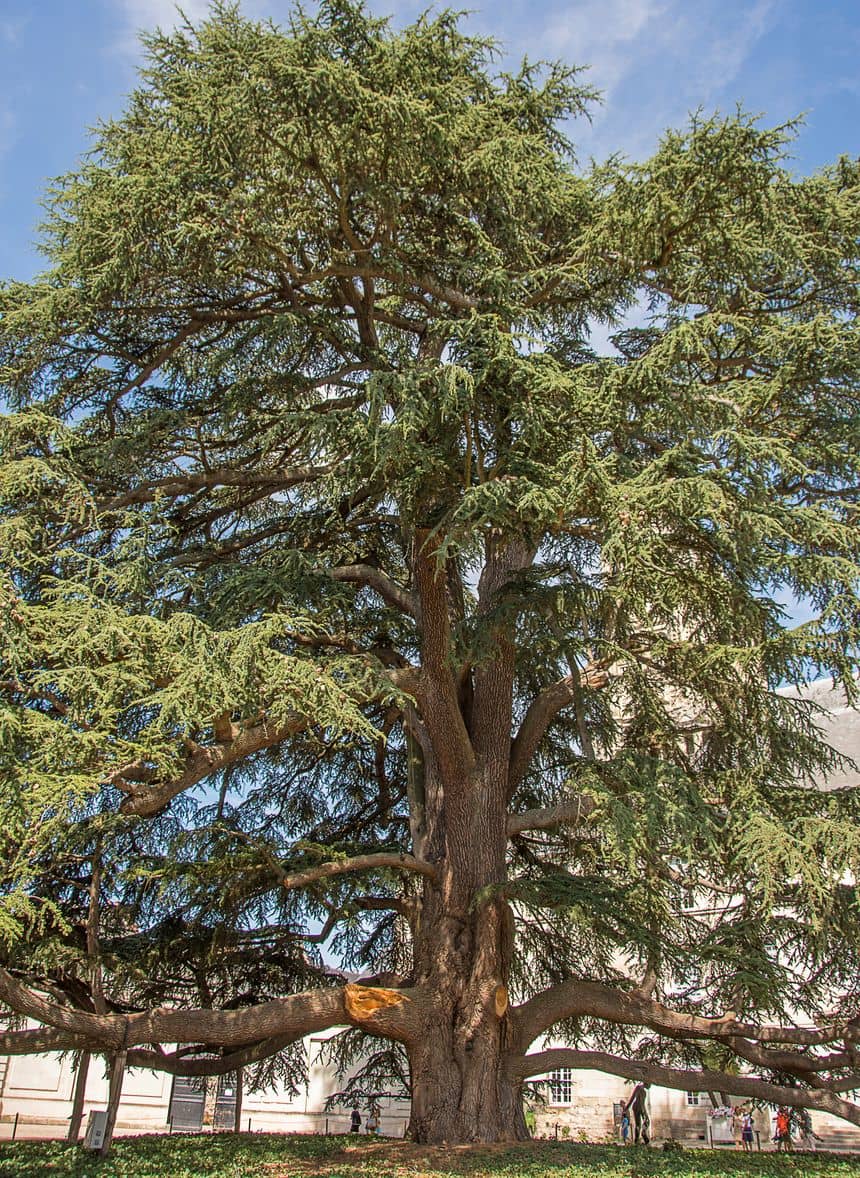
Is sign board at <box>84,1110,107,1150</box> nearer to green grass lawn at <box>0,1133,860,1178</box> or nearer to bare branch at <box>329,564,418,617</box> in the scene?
green grass lawn at <box>0,1133,860,1178</box>

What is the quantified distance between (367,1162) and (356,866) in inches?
102

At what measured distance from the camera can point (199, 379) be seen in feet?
35.7

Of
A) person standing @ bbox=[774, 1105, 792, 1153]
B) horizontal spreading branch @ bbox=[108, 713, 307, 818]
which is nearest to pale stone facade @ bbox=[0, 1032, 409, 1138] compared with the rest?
person standing @ bbox=[774, 1105, 792, 1153]

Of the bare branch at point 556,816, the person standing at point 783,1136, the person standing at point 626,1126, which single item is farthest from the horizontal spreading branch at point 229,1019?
the person standing at point 783,1136

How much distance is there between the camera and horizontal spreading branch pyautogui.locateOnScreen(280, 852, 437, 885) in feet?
29.4

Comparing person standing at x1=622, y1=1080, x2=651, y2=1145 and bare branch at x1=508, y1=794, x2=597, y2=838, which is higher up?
bare branch at x1=508, y1=794, x2=597, y2=838

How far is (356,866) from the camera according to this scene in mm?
9367

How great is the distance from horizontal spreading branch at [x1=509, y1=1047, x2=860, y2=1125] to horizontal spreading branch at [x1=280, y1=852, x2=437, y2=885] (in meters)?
2.25

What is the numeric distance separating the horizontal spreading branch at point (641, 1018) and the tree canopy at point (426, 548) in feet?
0.14

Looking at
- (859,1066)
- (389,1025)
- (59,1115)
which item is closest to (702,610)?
(859,1066)

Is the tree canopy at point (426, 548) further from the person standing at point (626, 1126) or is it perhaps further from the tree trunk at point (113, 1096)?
the person standing at point (626, 1126)

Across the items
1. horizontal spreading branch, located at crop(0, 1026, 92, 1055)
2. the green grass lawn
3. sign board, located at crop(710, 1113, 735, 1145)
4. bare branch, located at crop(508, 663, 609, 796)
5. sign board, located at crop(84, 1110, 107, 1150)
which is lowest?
sign board, located at crop(710, 1113, 735, 1145)

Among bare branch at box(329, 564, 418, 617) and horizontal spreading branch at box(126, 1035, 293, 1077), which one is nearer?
horizontal spreading branch at box(126, 1035, 293, 1077)

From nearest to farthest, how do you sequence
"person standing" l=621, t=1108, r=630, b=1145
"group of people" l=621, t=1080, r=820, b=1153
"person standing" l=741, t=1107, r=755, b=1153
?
"group of people" l=621, t=1080, r=820, b=1153 < "person standing" l=621, t=1108, r=630, b=1145 < "person standing" l=741, t=1107, r=755, b=1153
